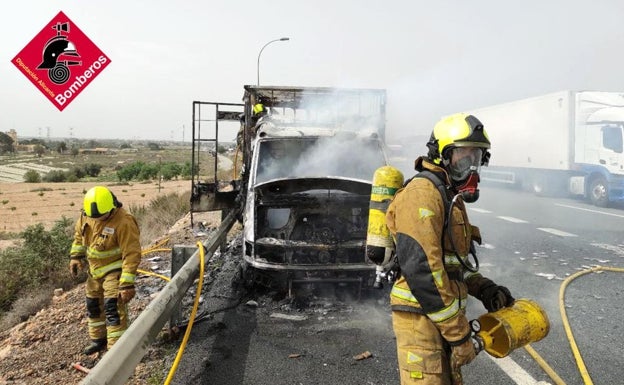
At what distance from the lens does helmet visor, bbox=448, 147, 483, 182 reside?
2477 millimetres

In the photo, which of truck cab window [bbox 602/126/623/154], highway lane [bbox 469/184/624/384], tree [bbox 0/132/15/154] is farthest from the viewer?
tree [bbox 0/132/15/154]

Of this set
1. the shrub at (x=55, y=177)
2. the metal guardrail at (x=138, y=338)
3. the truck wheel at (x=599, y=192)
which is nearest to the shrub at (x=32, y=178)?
the shrub at (x=55, y=177)

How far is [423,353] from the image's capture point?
2.29 meters

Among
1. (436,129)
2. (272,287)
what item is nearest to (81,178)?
(272,287)

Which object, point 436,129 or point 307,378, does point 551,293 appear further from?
point 436,129

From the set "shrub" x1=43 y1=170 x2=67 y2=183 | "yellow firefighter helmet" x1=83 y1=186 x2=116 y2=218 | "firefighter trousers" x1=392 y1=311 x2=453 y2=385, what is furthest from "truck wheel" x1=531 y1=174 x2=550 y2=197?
"shrub" x1=43 y1=170 x2=67 y2=183

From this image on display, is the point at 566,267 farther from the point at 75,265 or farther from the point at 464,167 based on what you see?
the point at 75,265

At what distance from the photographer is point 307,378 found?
379cm

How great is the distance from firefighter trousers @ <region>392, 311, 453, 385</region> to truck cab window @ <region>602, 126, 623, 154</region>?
1578 cm

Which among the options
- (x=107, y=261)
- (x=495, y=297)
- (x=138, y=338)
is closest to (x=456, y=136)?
(x=495, y=297)

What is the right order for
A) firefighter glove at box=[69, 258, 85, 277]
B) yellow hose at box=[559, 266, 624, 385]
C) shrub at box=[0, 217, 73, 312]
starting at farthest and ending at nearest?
shrub at box=[0, 217, 73, 312] < firefighter glove at box=[69, 258, 85, 277] < yellow hose at box=[559, 266, 624, 385]

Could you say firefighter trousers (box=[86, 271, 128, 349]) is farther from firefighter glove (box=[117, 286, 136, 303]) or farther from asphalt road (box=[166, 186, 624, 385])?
asphalt road (box=[166, 186, 624, 385])

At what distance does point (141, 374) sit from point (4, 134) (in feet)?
356

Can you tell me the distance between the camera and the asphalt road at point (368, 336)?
382 centimetres
